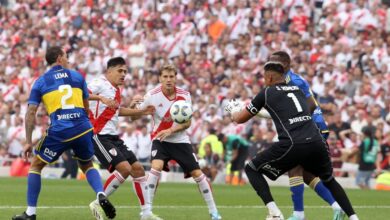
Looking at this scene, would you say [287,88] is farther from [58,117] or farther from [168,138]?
[58,117]

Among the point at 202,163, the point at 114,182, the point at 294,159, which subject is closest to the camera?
the point at 294,159

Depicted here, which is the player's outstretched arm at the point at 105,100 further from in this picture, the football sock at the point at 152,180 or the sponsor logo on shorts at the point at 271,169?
the sponsor logo on shorts at the point at 271,169

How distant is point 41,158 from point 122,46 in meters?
20.3

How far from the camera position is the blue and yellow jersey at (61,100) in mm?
13164

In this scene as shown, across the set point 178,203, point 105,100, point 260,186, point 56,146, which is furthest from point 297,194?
point 178,203

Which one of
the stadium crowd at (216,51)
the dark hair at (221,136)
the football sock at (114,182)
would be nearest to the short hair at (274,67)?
the football sock at (114,182)

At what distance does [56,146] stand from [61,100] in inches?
23.1

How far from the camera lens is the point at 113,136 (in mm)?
14727

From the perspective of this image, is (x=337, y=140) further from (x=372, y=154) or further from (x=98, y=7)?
(x=98, y=7)

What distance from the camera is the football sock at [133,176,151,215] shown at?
567 inches

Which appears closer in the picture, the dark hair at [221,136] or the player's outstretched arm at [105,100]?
the player's outstretched arm at [105,100]

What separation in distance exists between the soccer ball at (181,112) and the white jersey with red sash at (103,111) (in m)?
0.85

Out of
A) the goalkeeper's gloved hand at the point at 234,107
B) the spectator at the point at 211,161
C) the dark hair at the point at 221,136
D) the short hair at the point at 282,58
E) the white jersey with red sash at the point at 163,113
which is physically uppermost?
the short hair at the point at 282,58

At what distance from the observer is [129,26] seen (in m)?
34.3
